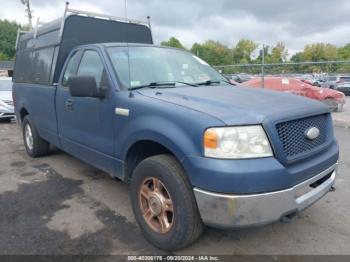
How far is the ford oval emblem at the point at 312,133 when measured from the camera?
2826mm

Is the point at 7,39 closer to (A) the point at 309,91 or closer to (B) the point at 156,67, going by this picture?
(A) the point at 309,91

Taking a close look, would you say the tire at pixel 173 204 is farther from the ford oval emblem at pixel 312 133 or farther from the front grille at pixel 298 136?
the ford oval emblem at pixel 312 133

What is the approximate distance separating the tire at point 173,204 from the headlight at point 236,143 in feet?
1.15

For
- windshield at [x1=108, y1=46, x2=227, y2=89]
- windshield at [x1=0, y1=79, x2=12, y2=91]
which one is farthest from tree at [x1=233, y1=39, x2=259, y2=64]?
windshield at [x1=108, y1=46, x2=227, y2=89]

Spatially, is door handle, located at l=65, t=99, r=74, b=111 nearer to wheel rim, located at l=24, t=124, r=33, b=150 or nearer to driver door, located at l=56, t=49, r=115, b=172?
driver door, located at l=56, t=49, r=115, b=172

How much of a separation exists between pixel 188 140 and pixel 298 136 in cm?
91

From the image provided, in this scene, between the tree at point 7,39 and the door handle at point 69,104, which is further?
the tree at point 7,39

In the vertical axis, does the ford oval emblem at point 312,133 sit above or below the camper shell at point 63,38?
below

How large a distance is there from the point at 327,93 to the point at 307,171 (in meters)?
10.3

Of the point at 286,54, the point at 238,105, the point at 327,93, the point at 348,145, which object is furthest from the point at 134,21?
the point at 286,54

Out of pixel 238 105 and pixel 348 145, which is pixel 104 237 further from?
pixel 348 145

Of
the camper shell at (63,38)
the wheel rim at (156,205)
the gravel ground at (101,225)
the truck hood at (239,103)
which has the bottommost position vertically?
the gravel ground at (101,225)

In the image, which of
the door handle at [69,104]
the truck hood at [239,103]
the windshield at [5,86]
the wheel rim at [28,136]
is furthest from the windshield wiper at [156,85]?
the windshield at [5,86]

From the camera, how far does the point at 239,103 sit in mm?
2854
